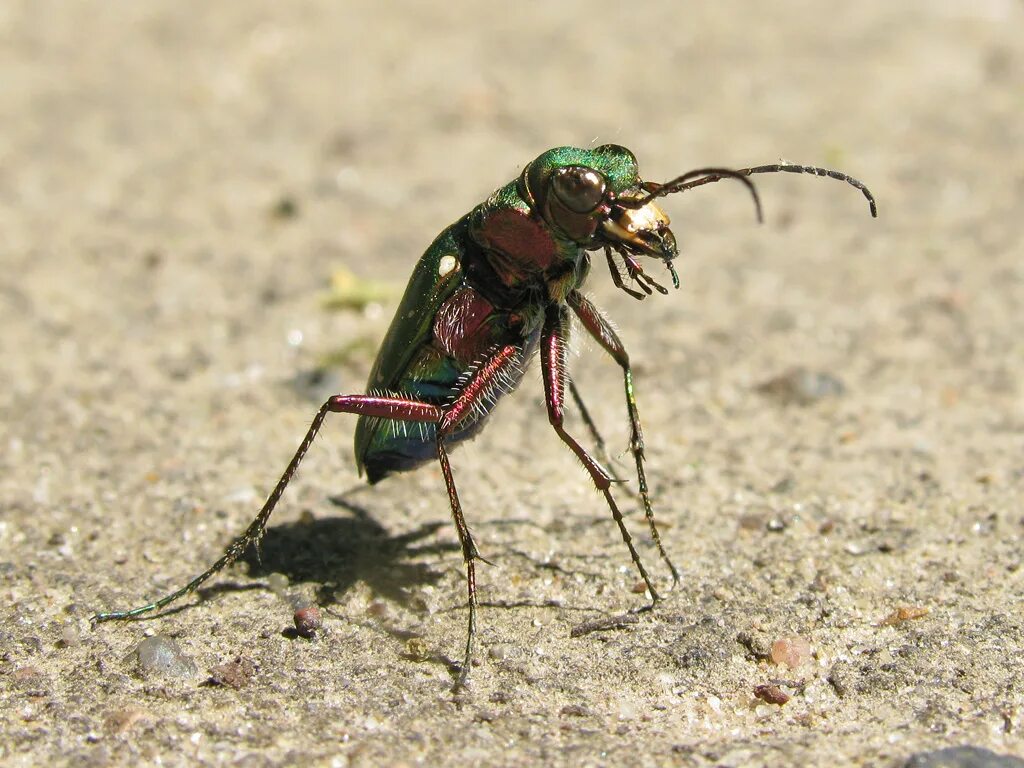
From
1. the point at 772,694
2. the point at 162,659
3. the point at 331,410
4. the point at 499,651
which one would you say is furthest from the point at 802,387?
the point at 162,659

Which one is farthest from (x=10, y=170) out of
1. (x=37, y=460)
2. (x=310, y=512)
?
(x=310, y=512)

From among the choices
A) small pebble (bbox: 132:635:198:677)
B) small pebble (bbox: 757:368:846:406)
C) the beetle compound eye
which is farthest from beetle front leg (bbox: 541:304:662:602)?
small pebble (bbox: 757:368:846:406)

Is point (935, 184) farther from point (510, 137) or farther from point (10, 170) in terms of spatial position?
point (10, 170)

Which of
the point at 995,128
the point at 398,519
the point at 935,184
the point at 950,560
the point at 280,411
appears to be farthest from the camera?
the point at 995,128

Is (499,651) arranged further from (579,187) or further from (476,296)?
(579,187)

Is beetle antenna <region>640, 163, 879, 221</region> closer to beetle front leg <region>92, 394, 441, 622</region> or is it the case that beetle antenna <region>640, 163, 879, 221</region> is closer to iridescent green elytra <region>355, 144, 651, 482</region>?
iridescent green elytra <region>355, 144, 651, 482</region>

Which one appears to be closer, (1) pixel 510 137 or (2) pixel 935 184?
(2) pixel 935 184

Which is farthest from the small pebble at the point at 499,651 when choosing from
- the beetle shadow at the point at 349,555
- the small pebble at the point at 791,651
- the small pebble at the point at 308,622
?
the small pebble at the point at 791,651
